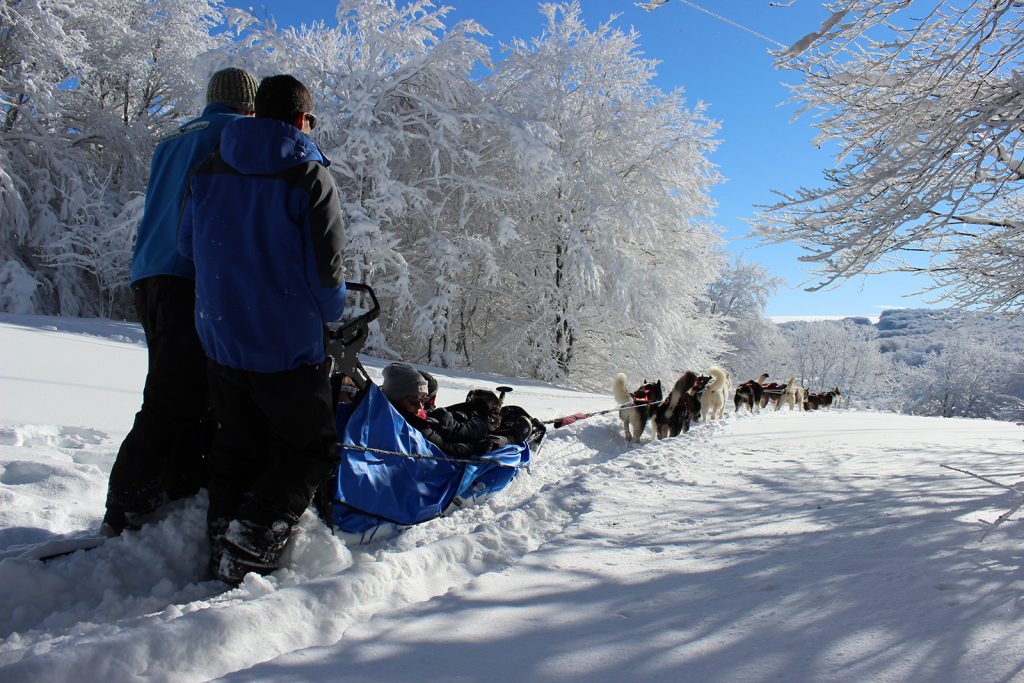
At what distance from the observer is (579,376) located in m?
16.4

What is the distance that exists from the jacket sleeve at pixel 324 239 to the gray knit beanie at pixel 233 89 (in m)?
0.77

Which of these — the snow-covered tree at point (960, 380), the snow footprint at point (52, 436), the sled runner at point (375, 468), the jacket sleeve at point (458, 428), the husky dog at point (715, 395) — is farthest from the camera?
the snow-covered tree at point (960, 380)

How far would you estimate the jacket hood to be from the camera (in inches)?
72.9

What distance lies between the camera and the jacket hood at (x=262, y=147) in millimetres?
1852

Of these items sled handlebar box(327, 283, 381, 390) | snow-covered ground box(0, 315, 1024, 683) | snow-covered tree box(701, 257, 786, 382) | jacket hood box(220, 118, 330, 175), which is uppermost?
snow-covered tree box(701, 257, 786, 382)

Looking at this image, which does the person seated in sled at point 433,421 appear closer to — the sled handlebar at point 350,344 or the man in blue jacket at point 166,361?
the sled handlebar at point 350,344

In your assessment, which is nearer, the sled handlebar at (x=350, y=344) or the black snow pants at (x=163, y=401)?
the black snow pants at (x=163, y=401)

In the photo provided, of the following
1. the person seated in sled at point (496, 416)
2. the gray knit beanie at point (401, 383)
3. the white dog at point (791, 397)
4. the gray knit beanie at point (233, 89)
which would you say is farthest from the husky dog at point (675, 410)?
the white dog at point (791, 397)

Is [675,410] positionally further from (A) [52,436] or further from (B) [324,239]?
(A) [52,436]

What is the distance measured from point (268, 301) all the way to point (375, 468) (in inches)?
36.7

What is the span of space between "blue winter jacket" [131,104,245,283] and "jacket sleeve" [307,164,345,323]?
1.96ft

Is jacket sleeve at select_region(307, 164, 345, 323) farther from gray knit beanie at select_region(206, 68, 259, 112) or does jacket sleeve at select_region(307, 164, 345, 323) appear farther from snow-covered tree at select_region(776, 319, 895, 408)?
snow-covered tree at select_region(776, 319, 895, 408)

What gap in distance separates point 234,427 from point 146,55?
801 inches

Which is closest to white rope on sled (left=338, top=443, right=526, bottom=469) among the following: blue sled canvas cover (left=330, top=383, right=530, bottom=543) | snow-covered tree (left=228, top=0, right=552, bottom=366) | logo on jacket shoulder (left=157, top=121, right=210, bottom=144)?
blue sled canvas cover (left=330, top=383, right=530, bottom=543)
